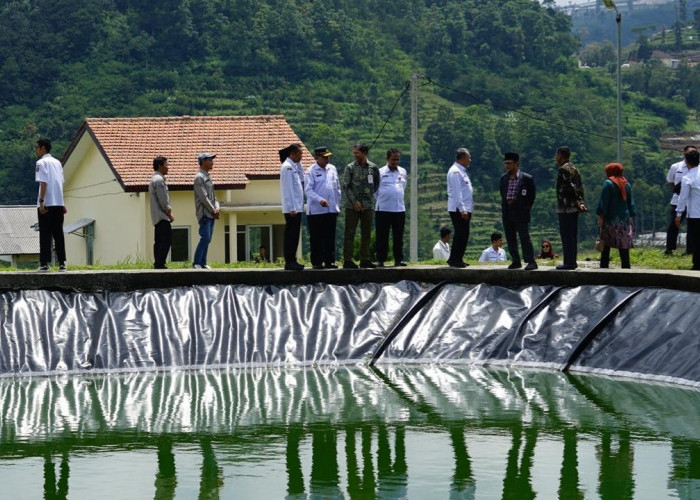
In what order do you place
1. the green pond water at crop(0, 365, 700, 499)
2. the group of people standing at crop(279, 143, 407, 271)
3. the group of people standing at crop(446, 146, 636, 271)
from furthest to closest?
the group of people standing at crop(279, 143, 407, 271), the group of people standing at crop(446, 146, 636, 271), the green pond water at crop(0, 365, 700, 499)

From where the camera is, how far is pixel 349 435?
1295 cm

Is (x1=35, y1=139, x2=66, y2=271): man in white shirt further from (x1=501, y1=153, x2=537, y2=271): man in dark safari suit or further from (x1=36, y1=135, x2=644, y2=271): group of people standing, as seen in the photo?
(x1=501, y1=153, x2=537, y2=271): man in dark safari suit

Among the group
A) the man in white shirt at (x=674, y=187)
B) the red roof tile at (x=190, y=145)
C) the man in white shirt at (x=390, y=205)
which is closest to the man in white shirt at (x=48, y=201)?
the man in white shirt at (x=390, y=205)

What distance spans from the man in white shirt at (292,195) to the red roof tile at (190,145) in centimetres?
2273

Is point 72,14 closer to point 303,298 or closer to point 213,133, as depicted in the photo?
point 213,133

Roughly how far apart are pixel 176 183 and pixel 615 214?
2459cm

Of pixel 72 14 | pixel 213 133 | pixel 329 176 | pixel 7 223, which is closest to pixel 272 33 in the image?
pixel 72 14

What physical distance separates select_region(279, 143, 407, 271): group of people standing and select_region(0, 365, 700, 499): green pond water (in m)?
1.87

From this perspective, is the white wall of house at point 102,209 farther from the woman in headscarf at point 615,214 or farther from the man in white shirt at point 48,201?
the woman in headscarf at point 615,214

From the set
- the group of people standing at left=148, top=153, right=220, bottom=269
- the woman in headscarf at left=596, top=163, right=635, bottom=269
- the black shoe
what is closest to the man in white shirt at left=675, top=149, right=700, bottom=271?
the woman in headscarf at left=596, top=163, right=635, bottom=269

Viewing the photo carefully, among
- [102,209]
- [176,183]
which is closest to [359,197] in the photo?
[176,183]

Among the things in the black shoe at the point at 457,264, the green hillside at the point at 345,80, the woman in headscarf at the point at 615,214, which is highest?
the green hillside at the point at 345,80

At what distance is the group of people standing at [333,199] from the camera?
56.9 ft

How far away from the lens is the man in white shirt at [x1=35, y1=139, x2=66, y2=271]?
679 inches
